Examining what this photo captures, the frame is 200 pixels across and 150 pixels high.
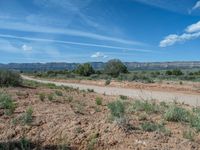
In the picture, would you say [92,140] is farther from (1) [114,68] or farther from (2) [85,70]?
(2) [85,70]

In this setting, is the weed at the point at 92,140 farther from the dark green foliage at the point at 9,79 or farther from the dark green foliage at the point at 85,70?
the dark green foliage at the point at 85,70

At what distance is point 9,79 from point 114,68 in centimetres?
4529

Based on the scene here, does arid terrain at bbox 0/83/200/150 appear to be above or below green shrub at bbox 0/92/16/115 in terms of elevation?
below

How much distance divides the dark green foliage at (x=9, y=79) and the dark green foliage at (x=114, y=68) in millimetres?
42931

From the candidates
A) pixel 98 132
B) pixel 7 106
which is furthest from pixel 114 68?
pixel 98 132

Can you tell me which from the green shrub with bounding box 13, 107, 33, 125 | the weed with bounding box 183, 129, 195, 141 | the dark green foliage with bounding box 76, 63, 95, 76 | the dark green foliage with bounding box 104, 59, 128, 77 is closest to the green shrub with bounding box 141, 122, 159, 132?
the weed with bounding box 183, 129, 195, 141

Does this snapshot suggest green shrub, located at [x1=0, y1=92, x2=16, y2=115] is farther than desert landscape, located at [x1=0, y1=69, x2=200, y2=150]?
Yes

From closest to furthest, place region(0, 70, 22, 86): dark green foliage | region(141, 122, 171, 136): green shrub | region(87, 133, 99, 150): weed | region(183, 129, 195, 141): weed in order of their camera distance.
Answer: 1. region(87, 133, 99, 150): weed
2. region(183, 129, 195, 141): weed
3. region(141, 122, 171, 136): green shrub
4. region(0, 70, 22, 86): dark green foliage

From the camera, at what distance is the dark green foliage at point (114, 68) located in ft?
211

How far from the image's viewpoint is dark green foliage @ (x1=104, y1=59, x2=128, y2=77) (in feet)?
211

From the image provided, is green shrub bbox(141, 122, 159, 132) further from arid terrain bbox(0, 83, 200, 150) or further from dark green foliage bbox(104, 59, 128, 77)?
dark green foliage bbox(104, 59, 128, 77)

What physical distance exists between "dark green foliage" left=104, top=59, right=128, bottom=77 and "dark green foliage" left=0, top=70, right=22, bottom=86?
141ft

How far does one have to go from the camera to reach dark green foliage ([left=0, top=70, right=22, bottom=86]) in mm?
19763

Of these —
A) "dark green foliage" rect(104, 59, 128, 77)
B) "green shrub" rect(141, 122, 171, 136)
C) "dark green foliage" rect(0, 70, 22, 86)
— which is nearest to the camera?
"green shrub" rect(141, 122, 171, 136)
